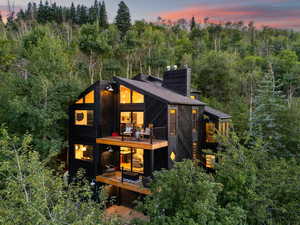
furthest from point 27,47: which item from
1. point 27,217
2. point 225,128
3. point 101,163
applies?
point 225,128

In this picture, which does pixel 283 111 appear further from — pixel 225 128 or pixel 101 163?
pixel 101 163

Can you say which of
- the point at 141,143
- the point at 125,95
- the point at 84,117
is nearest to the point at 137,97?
the point at 125,95

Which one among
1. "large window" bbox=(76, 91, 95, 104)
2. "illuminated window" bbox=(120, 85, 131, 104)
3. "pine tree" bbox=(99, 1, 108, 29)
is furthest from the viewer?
"pine tree" bbox=(99, 1, 108, 29)

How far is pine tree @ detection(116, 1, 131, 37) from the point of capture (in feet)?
110

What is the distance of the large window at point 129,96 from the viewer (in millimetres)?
10867

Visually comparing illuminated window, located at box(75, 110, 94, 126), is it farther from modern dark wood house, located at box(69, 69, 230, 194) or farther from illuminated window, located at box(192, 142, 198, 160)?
illuminated window, located at box(192, 142, 198, 160)

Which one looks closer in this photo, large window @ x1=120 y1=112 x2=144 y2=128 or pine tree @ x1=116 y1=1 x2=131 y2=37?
large window @ x1=120 y1=112 x2=144 y2=128

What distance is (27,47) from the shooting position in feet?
61.4

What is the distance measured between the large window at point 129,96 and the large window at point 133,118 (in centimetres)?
77

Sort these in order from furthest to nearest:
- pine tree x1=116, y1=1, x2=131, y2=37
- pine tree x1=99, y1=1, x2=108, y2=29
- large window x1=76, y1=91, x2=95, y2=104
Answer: pine tree x1=99, y1=1, x2=108, y2=29
pine tree x1=116, y1=1, x2=131, y2=37
large window x1=76, y1=91, x2=95, y2=104

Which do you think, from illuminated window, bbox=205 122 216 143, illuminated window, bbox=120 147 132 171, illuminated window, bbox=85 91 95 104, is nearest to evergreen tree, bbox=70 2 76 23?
illuminated window, bbox=85 91 95 104

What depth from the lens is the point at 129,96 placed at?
1132 centimetres

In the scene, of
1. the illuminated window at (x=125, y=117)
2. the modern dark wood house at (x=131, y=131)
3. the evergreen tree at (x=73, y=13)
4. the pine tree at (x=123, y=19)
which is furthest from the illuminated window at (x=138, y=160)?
the evergreen tree at (x=73, y=13)

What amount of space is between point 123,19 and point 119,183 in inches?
1290
